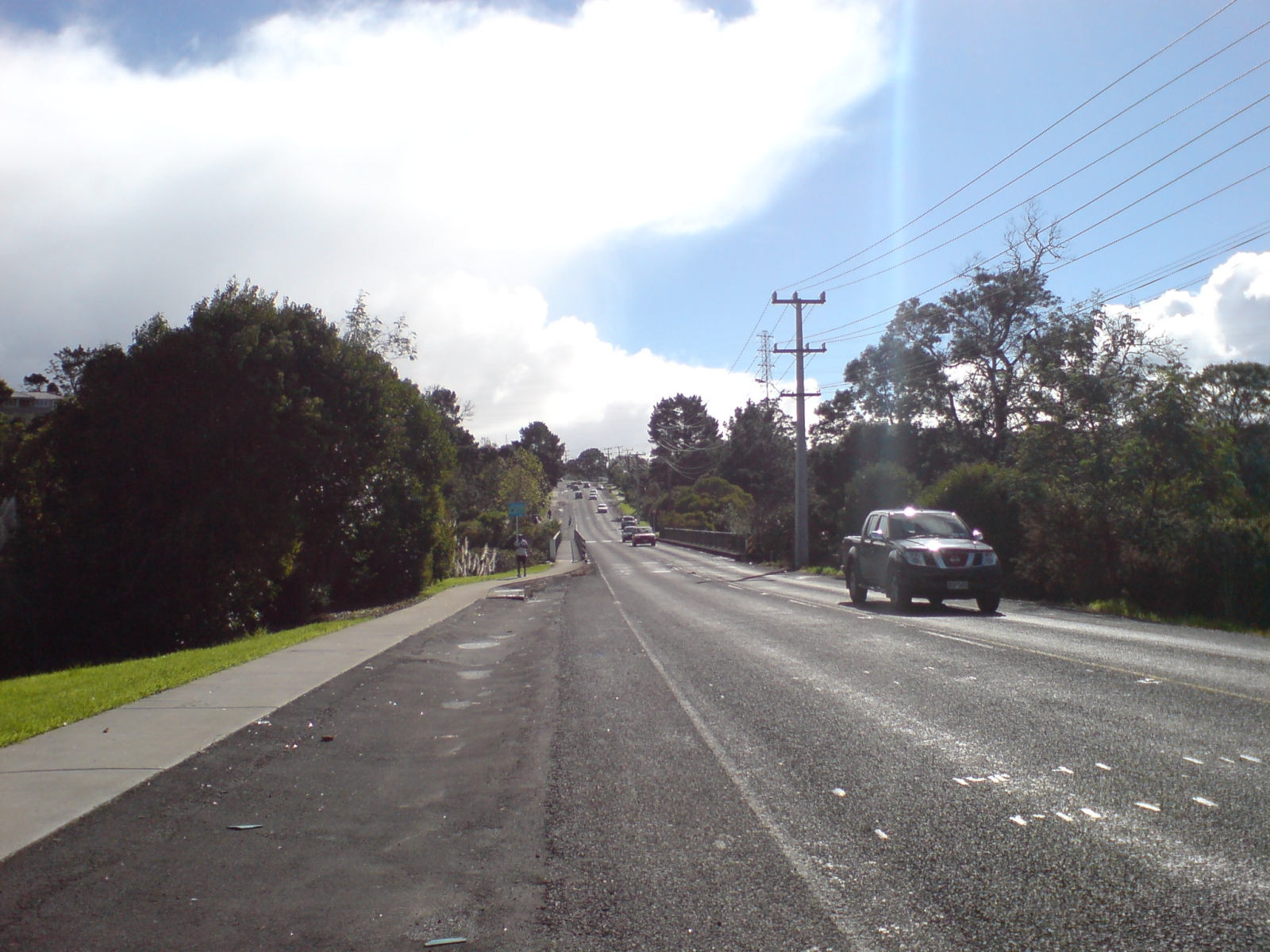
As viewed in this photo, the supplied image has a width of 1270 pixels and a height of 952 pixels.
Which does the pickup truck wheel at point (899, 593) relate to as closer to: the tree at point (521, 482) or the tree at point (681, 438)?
the tree at point (521, 482)

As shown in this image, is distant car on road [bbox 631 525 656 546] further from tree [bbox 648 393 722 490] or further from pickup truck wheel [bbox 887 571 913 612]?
pickup truck wheel [bbox 887 571 913 612]

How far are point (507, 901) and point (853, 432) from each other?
171ft

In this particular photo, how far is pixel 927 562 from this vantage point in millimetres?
A: 18031

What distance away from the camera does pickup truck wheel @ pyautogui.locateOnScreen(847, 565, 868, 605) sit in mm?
20516

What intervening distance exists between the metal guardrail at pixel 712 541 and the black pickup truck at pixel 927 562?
34.7m

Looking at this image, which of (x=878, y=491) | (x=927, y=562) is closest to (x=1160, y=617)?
(x=927, y=562)

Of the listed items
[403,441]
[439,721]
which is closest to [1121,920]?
[439,721]

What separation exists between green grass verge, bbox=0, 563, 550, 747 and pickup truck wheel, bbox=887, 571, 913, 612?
35.3 feet

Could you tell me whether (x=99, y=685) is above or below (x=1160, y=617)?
below

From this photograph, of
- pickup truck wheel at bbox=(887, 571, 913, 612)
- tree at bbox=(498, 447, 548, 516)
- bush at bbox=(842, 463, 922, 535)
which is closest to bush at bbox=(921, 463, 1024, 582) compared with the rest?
bush at bbox=(842, 463, 922, 535)

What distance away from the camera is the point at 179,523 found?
59.7 ft

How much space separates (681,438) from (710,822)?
125057 millimetres

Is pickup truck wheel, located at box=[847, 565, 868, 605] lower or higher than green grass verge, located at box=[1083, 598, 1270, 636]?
higher

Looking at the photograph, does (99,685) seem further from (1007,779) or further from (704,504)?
(704,504)
